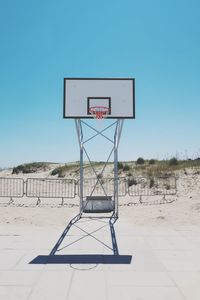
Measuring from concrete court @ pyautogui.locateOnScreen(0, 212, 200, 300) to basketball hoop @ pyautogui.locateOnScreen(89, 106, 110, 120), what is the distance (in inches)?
172

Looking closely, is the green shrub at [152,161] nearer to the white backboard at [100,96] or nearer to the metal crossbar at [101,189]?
the metal crossbar at [101,189]

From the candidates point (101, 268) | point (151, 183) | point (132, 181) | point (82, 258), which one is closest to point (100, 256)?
point (82, 258)

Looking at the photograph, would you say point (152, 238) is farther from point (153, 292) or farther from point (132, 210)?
point (132, 210)

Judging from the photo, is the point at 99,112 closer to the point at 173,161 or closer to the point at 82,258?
the point at 82,258

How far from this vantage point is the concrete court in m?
4.62

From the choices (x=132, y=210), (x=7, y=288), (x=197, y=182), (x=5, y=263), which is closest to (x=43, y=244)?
(x=5, y=263)

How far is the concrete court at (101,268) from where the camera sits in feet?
15.1

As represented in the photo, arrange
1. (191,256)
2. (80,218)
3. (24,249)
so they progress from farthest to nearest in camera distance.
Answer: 1. (80,218)
2. (24,249)
3. (191,256)

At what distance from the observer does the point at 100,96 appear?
1171 centimetres

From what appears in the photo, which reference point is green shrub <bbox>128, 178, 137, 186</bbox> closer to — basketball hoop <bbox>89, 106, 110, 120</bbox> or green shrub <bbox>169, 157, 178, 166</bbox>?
green shrub <bbox>169, 157, 178, 166</bbox>

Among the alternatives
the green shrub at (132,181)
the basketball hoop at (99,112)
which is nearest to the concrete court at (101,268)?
the basketball hoop at (99,112)

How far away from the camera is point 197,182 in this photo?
19.1 m

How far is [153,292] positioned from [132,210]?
9259mm

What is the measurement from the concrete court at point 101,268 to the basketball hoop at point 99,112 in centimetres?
437
